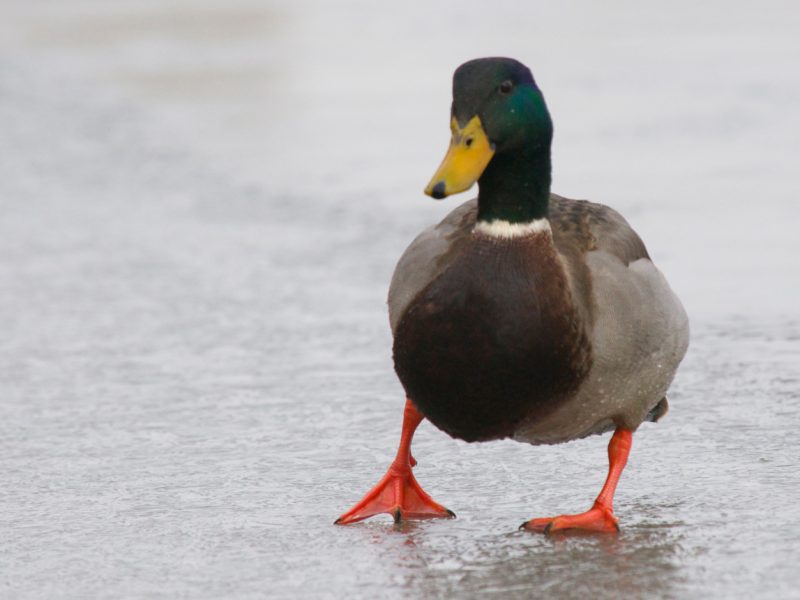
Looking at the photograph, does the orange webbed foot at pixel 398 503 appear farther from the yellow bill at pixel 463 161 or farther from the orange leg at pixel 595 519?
the yellow bill at pixel 463 161

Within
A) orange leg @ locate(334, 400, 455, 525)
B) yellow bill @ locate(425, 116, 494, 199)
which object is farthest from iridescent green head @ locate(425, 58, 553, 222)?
orange leg @ locate(334, 400, 455, 525)

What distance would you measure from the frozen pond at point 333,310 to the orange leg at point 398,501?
0.16 feet

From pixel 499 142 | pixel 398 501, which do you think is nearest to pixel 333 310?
pixel 398 501

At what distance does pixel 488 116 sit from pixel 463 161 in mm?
142

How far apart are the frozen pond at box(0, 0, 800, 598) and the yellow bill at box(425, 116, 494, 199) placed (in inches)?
32.9

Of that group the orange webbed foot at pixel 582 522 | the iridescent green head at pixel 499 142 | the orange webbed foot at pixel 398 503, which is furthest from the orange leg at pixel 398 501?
the iridescent green head at pixel 499 142

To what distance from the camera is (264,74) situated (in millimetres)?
12781

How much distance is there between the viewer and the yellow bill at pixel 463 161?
3785 mm

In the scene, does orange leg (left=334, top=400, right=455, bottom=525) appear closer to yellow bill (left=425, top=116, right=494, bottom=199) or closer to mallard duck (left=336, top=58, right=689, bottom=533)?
mallard duck (left=336, top=58, right=689, bottom=533)

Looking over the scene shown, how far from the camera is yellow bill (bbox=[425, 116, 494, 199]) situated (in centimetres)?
379

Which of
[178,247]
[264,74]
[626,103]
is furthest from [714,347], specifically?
[264,74]

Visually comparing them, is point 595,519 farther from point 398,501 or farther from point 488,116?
point 488,116

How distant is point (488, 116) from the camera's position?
392cm

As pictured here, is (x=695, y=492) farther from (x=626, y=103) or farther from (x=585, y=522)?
(x=626, y=103)
